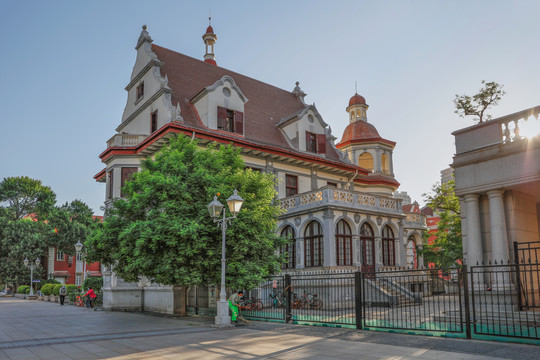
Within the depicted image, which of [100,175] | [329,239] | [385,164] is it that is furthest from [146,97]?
[385,164]

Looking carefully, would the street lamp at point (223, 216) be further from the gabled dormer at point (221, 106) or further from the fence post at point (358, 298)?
the gabled dormer at point (221, 106)

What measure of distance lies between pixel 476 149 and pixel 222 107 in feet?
53.6

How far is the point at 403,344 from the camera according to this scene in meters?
10.8

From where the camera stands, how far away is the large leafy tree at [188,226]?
15984 millimetres

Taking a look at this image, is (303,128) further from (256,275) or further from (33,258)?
(33,258)

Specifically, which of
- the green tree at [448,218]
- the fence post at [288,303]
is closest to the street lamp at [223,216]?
the fence post at [288,303]

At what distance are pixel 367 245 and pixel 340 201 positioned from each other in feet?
11.8

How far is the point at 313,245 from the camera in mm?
24969

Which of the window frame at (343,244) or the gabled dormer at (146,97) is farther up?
the gabled dormer at (146,97)

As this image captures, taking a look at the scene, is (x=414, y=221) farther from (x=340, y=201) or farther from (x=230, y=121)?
(x=230, y=121)

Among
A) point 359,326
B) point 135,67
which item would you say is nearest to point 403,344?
point 359,326

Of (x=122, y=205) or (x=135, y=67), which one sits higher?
(x=135, y=67)

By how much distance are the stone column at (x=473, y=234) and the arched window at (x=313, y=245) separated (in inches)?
441

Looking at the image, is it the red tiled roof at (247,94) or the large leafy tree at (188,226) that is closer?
the large leafy tree at (188,226)
